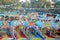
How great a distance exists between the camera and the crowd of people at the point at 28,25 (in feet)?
6.77

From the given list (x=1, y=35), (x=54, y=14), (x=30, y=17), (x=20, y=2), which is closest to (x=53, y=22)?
(x=54, y=14)

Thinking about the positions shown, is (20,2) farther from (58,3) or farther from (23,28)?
(58,3)

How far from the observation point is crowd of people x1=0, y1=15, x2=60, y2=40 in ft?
6.77

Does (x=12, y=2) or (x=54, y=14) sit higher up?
(x=12, y=2)

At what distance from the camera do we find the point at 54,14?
6.86 ft

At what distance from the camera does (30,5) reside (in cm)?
208

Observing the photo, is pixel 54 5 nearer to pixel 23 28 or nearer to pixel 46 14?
pixel 46 14

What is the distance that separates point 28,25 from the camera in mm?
2076

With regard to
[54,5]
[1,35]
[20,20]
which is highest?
[54,5]

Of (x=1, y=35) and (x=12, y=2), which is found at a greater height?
(x=12, y=2)

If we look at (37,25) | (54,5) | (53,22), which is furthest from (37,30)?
(54,5)

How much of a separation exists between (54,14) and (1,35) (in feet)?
1.98

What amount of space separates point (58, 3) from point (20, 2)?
404mm

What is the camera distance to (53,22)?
2.09 meters
